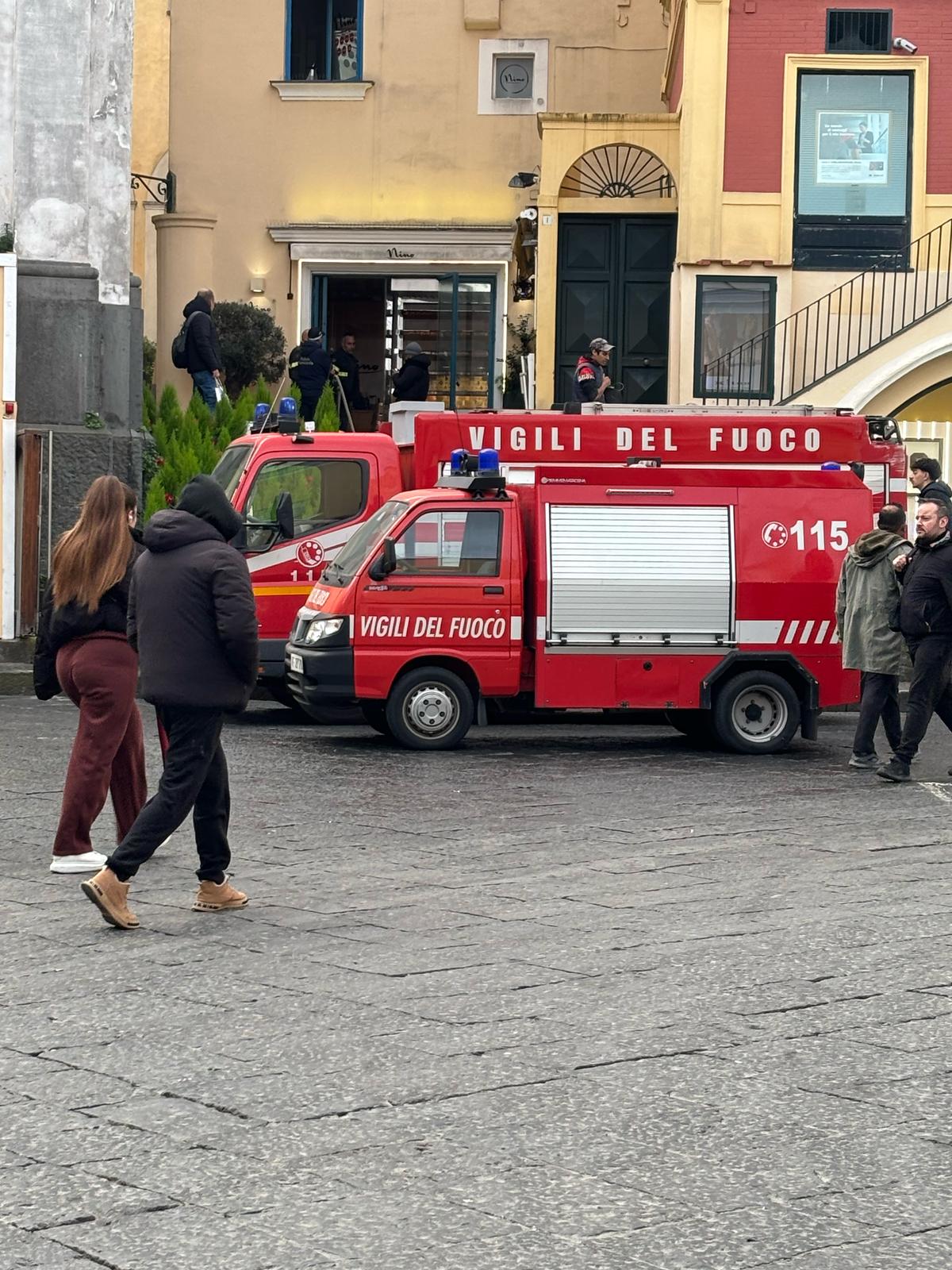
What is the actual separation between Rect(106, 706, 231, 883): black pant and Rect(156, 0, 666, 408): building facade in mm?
21851

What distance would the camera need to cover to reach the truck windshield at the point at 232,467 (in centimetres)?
1716

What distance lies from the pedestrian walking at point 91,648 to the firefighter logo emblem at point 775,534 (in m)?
6.54

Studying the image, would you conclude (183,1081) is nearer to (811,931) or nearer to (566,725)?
(811,931)

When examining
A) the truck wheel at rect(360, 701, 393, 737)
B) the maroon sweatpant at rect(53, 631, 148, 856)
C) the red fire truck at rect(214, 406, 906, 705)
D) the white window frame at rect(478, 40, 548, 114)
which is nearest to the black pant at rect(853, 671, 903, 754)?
the red fire truck at rect(214, 406, 906, 705)


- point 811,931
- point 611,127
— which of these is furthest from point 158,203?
point 811,931

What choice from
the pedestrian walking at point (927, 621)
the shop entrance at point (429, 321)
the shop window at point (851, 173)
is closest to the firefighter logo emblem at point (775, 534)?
the pedestrian walking at point (927, 621)

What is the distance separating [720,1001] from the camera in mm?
7242

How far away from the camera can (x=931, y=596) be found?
1349cm

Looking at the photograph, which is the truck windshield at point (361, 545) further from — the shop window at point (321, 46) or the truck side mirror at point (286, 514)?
the shop window at point (321, 46)

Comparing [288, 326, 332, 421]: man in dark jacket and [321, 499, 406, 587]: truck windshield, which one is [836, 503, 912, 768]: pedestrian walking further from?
[288, 326, 332, 421]: man in dark jacket

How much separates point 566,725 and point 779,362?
Result: 9920 mm

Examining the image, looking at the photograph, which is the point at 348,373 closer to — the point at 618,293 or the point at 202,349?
the point at 618,293

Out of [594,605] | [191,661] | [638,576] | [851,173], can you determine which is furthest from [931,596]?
[851,173]

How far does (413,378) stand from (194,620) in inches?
760
